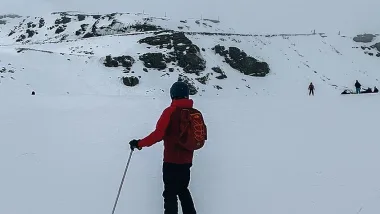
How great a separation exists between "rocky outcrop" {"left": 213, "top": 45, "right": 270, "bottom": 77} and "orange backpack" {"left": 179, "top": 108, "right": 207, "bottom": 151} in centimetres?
4358

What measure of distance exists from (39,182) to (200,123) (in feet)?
10.9

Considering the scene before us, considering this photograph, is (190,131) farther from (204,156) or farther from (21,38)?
(21,38)

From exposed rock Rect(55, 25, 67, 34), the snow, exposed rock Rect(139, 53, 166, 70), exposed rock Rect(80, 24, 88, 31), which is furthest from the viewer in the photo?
exposed rock Rect(55, 25, 67, 34)

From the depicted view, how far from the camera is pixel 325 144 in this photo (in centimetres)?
987

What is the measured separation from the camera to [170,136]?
4.28 metres

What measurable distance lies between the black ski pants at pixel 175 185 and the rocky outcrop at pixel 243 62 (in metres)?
43.2

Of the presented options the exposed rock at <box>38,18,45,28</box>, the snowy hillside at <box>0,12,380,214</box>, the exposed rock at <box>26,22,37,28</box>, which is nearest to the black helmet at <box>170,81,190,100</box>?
the snowy hillside at <box>0,12,380,214</box>

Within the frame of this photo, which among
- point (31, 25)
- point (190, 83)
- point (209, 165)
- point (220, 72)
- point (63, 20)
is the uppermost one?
point (63, 20)

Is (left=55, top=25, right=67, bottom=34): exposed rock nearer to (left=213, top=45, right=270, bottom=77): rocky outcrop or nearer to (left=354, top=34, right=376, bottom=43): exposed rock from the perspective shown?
(left=213, top=45, right=270, bottom=77): rocky outcrop

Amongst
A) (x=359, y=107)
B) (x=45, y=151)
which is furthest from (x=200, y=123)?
(x=359, y=107)

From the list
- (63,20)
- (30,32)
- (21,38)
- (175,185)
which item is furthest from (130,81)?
(21,38)

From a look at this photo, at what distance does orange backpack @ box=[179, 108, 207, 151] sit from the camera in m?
4.16

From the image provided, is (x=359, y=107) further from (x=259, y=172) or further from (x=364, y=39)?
(x=364, y=39)

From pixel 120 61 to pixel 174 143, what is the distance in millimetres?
36659
